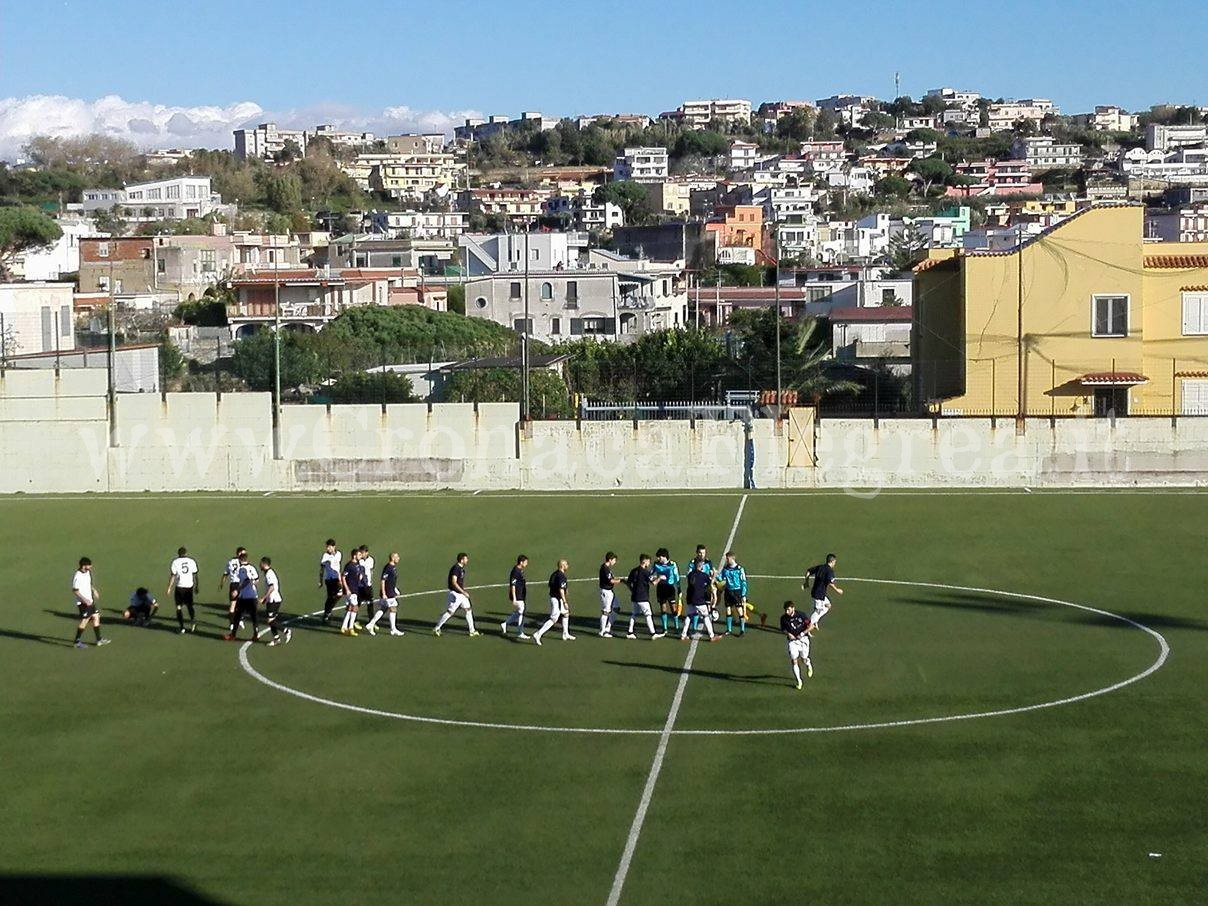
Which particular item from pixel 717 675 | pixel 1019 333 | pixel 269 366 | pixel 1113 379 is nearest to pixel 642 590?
pixel 717 675

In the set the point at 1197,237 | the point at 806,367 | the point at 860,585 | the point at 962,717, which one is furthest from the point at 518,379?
the point at 1197,237

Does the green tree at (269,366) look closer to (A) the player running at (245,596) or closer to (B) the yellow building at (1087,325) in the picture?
(B) the yellow building at (1087,325)

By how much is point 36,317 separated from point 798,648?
4850 cm

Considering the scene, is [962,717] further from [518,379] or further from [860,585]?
[518,379]

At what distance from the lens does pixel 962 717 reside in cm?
2078

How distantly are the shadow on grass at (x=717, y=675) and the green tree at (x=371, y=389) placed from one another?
24164 millimetres

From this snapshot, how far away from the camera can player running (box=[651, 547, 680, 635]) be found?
86.2 ft

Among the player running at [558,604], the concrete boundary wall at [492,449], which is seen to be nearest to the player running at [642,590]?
the player running at [558,604]

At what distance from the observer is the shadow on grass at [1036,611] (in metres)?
26.2

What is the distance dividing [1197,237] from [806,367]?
5134 cm

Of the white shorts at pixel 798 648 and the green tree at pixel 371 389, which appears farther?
the green tree at pixel 371 389

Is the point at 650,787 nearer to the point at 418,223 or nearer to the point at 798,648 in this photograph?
the point at 798,648

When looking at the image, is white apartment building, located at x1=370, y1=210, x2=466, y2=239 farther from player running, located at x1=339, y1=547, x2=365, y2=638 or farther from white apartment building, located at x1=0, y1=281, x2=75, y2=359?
player running, located at x1=339, y1=547, x2=365, y2=638

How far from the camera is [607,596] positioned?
26219 millimetres
